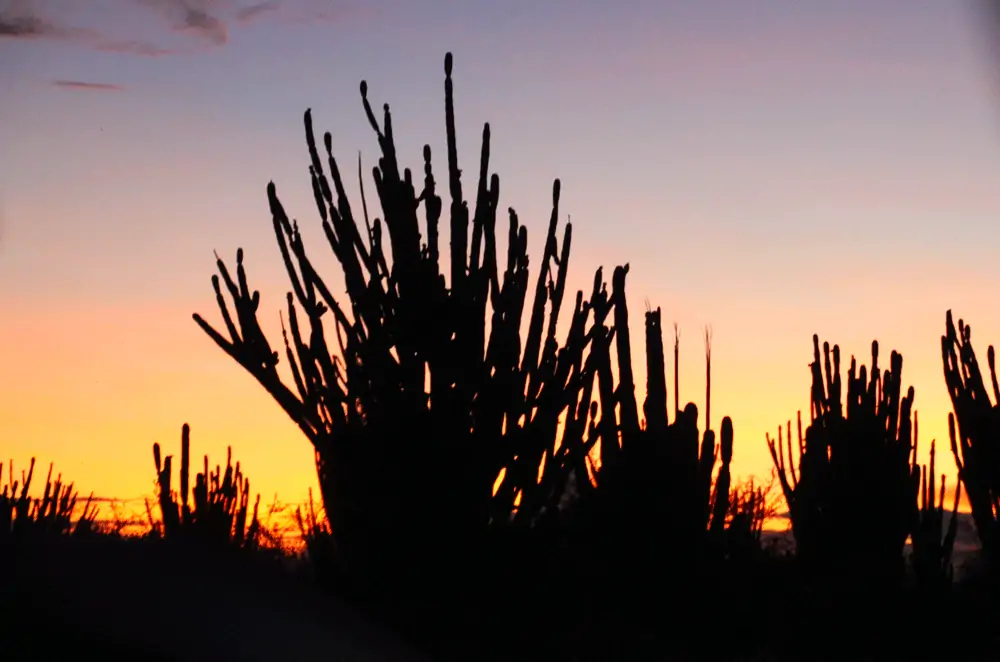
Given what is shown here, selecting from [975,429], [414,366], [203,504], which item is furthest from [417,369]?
[975,429]

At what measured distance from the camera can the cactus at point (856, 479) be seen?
27.6ft

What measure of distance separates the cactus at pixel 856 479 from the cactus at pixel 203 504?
4.28m

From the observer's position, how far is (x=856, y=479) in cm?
853

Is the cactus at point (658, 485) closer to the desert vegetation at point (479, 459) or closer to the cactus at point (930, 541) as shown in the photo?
the desert vegetation at point (479, 459)

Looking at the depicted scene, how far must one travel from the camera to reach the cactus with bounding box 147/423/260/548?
26.0ft

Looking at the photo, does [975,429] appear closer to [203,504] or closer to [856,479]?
[856,479]

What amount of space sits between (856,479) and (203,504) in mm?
4927

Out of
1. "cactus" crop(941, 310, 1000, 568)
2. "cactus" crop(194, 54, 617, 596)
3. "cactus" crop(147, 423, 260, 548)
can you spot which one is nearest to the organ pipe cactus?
"cactus" crop(194, 54, 617, 596)

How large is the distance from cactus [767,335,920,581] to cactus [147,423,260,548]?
14.0ft

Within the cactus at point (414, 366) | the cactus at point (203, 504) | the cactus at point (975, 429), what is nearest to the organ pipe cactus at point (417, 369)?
the cactus at point (414, 366)

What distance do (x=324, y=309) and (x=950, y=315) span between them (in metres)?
6.02

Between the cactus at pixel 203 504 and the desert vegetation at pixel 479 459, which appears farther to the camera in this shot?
the cactus at pixel 203 504

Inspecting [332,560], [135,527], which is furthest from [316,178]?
[135,527]

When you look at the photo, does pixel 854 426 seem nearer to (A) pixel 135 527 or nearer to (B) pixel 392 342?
(B) pixel 392 342
